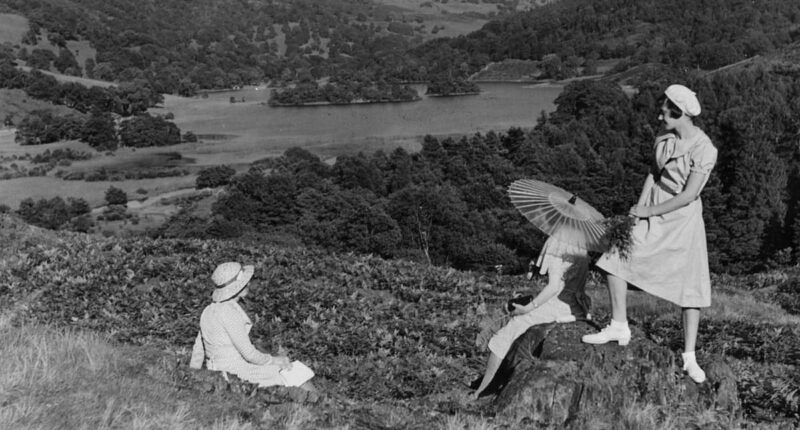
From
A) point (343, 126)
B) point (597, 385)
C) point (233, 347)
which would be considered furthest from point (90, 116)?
point (597, 385)

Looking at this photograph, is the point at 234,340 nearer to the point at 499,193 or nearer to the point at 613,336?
the point at 613,336

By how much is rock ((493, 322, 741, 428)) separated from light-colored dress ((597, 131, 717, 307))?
2.18 feet

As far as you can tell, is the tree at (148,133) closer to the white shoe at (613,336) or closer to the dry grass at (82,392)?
the dry grass at (82,392)

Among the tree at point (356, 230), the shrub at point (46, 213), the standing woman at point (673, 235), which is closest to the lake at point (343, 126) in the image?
the shrub at point (46, 213)

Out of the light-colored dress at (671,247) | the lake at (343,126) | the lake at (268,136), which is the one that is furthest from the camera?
the lake at (343,126)

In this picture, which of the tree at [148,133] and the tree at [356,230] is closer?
the tree at [356,230]

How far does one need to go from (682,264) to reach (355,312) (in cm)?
643

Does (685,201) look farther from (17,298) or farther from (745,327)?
(17,298)

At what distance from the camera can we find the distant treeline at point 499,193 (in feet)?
200

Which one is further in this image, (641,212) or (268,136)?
(268,136)

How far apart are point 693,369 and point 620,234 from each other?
5.12 ft

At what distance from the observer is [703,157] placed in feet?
22.6

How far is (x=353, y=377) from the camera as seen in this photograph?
942 centimetres

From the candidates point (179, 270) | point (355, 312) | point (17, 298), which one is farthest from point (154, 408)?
point (179, 270)
